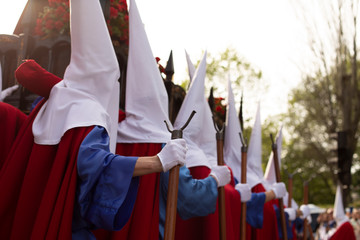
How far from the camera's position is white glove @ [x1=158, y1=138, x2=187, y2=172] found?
89.0 inches

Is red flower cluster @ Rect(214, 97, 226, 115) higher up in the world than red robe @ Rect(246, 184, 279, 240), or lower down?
Result: higher up

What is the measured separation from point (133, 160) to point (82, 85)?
0.59 metres

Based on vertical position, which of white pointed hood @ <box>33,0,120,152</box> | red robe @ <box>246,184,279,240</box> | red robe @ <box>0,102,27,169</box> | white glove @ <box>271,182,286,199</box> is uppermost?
white pointed hood @ <box>33,0,120,152</box>

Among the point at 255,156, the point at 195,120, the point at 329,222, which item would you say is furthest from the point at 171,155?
the point at 329,222

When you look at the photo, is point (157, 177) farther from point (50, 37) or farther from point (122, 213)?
point (50, 37)

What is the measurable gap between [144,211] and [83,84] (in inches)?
40.7

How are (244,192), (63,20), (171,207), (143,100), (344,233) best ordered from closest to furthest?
(171,207)
(143,100)
(63,20)
(244,192)
(344,233)

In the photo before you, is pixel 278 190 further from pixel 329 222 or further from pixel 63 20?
pixel 329 222

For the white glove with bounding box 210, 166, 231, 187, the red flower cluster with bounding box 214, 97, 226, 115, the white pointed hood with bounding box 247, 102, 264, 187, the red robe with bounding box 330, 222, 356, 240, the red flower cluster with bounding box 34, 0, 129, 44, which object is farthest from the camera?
the red robe with bounding box 330, 222, 356, 240

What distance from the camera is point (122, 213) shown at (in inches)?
84.1

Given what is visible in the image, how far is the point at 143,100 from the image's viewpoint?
121 inches

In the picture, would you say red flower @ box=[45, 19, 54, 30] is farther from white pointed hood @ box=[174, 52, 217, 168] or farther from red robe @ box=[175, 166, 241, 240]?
red robe @ box=[175, 166, 241, 240]

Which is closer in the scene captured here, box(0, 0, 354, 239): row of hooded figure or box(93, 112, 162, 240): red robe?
box(0, 0, 354, 239): row of hooded figure

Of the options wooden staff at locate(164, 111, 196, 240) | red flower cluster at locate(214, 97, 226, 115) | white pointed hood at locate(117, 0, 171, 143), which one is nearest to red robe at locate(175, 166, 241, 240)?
white pointed hood at locate(117, 0, 171, 143)
